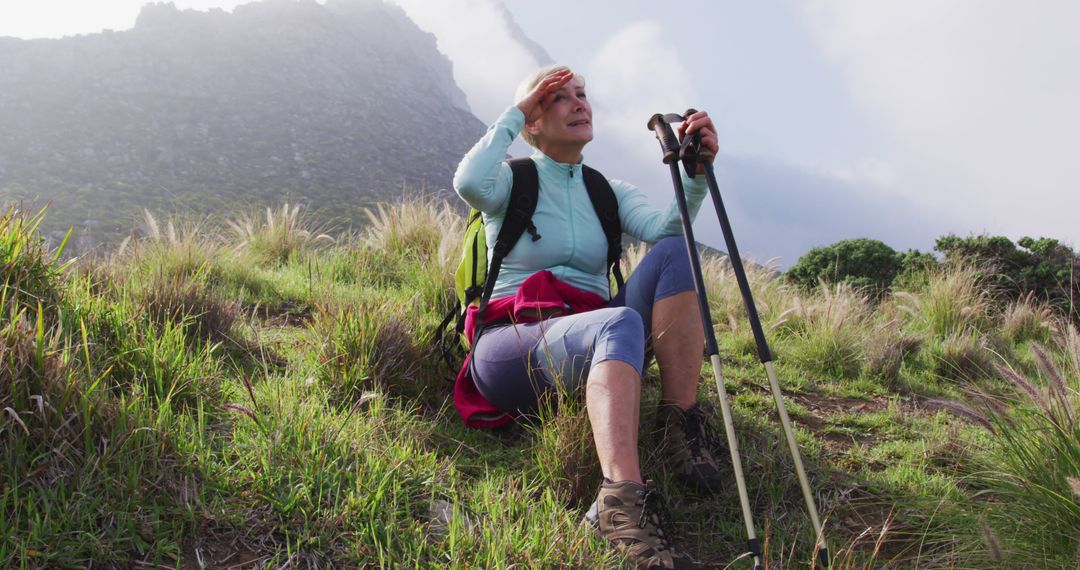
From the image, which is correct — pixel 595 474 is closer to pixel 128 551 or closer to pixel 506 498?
pixel 506 498

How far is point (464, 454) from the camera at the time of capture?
2.93 meters

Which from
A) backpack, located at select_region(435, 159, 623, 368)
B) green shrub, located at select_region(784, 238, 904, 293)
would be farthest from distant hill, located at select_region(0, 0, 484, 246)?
backpack, located at select_region(435, 159, 623, 368)

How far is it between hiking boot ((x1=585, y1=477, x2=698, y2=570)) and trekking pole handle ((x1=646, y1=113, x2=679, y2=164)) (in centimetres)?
138

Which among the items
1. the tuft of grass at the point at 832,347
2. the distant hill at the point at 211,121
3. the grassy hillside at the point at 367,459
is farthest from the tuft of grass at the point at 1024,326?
the distant hill at the point at 211,121

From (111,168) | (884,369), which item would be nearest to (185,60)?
(111,168)

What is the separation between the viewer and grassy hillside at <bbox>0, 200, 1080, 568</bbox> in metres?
1.92

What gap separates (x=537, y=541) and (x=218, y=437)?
1.24 metres

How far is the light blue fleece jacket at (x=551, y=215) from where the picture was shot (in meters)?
2.97

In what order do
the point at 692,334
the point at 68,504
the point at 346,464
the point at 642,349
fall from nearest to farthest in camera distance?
1. the point at 68,504
2. the point at 346,464
3. the point at 642,349
4. the point at 692,334

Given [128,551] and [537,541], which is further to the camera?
[537,541]

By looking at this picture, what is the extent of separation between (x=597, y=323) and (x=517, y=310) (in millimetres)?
462

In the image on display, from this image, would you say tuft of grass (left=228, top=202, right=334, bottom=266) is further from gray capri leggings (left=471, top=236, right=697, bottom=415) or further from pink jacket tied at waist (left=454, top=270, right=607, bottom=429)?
gray capri leggings (left=471, top=236, right=697, bottom=415)

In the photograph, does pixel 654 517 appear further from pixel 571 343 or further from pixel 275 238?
pixel 275 238

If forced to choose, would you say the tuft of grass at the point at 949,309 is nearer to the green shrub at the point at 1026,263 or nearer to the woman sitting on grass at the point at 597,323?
the green shrub at the point at 1026,263
